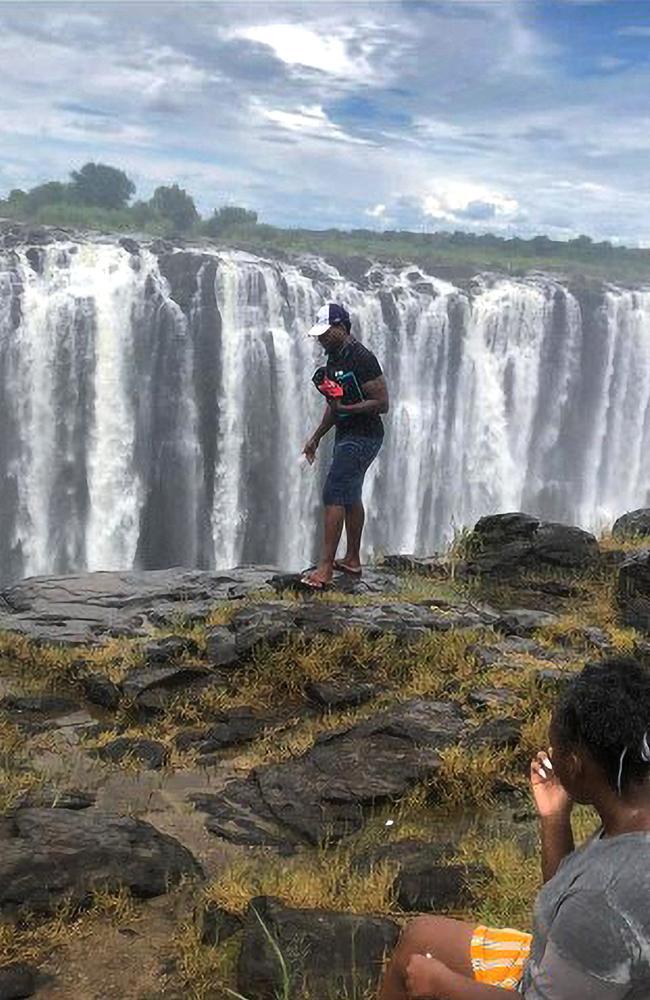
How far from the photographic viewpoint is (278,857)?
3.97m

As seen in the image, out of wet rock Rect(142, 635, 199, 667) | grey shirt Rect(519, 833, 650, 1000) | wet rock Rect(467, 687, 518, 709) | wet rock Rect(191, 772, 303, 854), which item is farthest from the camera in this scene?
wet rock Rect(142, 635, 199, 667)

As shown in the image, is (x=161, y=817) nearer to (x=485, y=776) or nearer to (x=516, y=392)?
(x=485, y=776)

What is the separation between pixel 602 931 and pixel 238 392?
22.2 meters

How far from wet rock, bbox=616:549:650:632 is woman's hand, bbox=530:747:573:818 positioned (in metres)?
4.71

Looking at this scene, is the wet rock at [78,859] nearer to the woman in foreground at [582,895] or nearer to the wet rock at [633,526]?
the woman in foreground at [582,895]

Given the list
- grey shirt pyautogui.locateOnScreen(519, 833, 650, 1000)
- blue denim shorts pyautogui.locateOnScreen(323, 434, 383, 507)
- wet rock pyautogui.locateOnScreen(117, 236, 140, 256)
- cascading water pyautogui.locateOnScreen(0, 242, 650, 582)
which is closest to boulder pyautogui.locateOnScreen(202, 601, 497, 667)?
blue denim shorts pyautogui.locateOnScreen(323, 434, 383, 507)

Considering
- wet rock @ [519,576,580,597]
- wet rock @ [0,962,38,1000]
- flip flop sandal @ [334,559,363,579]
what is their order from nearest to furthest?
wet rock @ [0,962,38,1000] → flip flop sandal @ [334,559,363,579] → wet rock @ [519,576,580,597]

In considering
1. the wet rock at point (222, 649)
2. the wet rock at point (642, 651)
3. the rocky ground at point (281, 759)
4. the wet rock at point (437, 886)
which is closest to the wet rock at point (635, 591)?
the rocky ground at point (281, 759)

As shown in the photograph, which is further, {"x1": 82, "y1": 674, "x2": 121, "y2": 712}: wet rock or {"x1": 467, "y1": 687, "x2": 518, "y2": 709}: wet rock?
{"x1": 82, "y1": 674, "x2": 121, "y2": 712}: wet rock

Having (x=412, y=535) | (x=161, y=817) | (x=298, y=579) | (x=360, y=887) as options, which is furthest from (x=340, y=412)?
(x=412, y=535)

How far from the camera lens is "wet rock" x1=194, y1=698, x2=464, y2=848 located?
13.9 ft

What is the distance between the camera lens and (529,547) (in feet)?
26.6

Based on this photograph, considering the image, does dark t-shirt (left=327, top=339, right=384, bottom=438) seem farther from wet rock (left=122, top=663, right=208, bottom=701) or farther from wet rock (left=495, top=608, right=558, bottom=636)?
wet rock (left=122, top=663, right=208, bottom=701)

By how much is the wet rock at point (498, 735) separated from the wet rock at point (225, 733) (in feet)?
4.22
